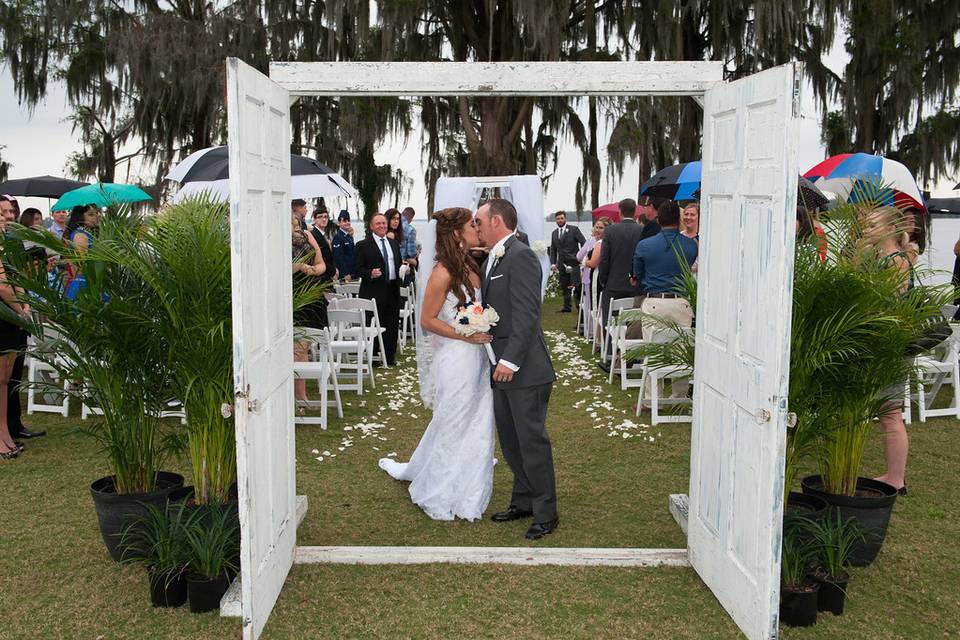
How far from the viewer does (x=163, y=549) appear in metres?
3.88

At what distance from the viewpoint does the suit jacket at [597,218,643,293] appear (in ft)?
31.2

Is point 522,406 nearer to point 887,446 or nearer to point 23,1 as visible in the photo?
point 887,446

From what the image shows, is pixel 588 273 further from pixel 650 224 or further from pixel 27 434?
pixel 27 434

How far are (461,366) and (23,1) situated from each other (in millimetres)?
15994

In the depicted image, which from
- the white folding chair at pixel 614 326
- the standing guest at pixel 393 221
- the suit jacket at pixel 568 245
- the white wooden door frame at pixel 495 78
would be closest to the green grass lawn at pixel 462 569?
the white wooden door frame at pixel 495 78

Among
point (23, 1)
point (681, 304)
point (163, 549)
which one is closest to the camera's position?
point (163, 549)

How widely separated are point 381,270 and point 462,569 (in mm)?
6247

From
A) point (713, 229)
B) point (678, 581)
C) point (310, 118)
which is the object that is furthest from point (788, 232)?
point (310, 118)

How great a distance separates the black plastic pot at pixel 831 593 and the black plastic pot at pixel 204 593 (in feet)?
8.34

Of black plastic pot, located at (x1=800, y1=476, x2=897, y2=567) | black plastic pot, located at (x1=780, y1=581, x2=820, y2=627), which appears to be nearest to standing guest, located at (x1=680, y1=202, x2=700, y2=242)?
black plastic pot, located at (x1=800, y1=476, x2=897, y2=567)

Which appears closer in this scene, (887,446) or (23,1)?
(887,446)

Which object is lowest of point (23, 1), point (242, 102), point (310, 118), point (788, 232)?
point (788, 232)

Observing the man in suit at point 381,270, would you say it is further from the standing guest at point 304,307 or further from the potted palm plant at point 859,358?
the potted palm plant at point 859,358

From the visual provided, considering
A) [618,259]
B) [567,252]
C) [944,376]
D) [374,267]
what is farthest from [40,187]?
[944,376]
